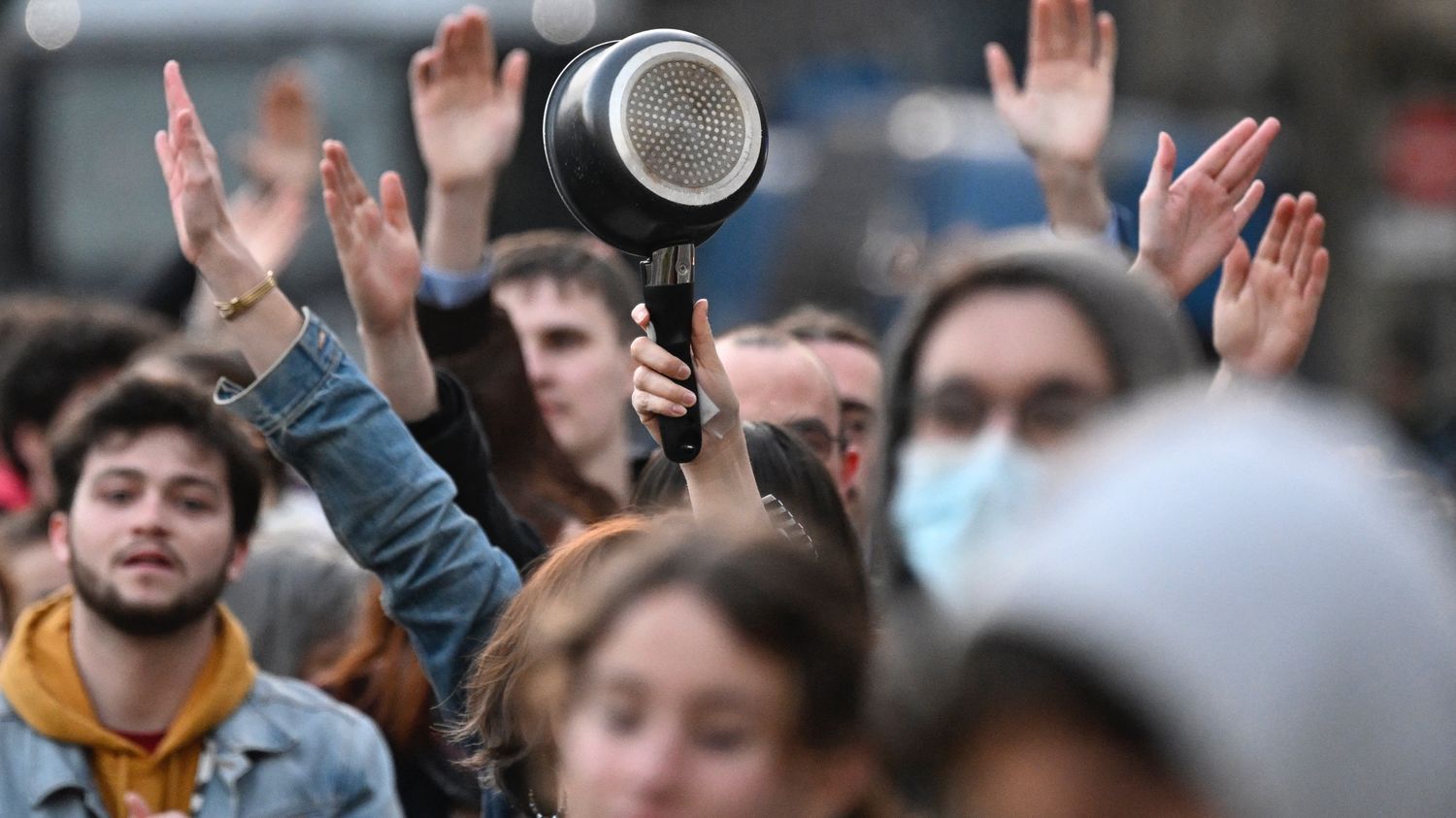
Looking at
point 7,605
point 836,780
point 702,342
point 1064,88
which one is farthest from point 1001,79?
point 836,780

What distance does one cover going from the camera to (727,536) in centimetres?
196

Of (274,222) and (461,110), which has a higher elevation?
(461,110)

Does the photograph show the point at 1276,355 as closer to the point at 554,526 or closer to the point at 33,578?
the point at 554,526

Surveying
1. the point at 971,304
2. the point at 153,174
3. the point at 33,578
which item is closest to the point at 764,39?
the point at 153,174

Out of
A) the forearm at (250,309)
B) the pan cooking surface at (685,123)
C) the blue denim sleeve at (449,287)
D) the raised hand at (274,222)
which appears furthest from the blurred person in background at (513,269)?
the raised hand at (274,222)

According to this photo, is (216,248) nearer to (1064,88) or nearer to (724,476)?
(724,476)

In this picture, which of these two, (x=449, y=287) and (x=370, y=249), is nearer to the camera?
(x=370, y=249)

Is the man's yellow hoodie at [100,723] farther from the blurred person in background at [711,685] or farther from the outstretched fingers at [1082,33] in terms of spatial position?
the outstretched fingers at [1082,33]

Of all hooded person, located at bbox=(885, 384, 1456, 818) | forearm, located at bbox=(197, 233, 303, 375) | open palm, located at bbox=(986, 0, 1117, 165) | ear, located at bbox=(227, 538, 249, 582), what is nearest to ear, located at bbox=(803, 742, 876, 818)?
hooded person, located at bbox=(885, 384, 1456, 818)

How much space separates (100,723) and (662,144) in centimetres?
151

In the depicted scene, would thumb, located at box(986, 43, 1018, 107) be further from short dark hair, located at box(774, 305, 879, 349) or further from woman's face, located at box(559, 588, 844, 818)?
woman's face, located at box(559, 588, 844, 818)

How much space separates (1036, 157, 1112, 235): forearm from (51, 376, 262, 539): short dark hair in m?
1.44

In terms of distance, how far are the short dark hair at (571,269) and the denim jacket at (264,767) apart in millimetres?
1272

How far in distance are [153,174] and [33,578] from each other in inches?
392
